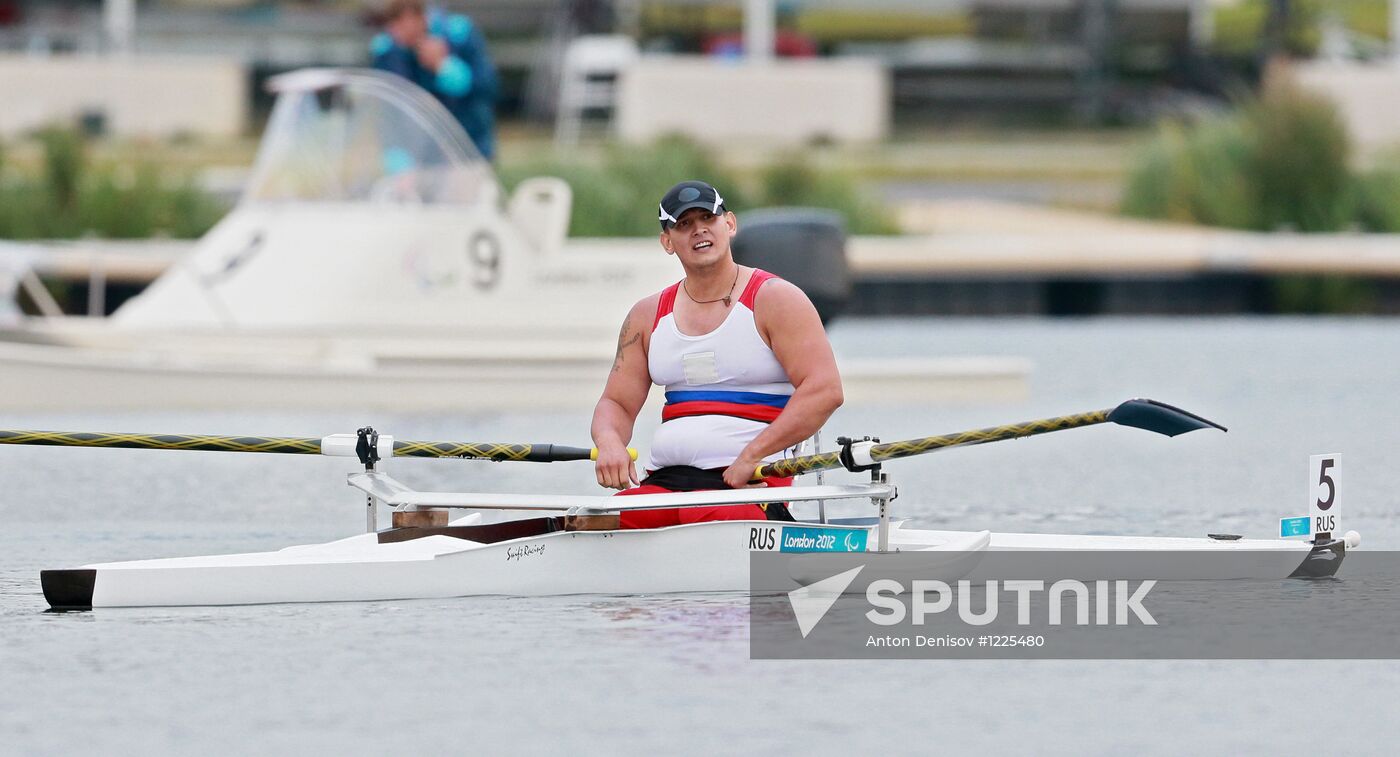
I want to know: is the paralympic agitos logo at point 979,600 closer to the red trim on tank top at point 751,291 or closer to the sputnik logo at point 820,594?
the sputnik logo at point 820,594

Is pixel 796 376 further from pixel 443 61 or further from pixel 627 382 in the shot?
pixel 443 61

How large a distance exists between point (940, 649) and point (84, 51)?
33537mm

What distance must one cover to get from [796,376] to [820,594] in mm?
751

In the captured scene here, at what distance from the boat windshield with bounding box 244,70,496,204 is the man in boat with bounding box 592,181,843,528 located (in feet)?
21.6

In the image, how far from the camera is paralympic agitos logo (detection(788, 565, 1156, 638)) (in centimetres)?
872

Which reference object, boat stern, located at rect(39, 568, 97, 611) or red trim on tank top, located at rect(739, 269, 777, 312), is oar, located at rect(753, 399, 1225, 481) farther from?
boat stern, located at rect(39, 568, 97, 611)

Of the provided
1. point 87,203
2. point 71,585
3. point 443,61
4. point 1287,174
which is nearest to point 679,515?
point 71,585

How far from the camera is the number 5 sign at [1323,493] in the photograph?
9.19 m

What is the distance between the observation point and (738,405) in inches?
356

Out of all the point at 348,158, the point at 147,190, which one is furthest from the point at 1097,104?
the point at 348,158

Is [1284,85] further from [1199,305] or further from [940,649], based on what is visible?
[940,649]

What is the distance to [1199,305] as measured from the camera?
22938mm

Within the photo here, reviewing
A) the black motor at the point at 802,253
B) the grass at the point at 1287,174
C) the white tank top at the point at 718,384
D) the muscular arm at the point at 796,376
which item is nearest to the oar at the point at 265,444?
the white tank top at the point at 718,384

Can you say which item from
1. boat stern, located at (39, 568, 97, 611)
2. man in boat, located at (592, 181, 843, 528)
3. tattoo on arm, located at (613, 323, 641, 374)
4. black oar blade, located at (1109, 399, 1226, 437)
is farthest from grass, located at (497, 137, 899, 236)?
boat stern, located at (39, 568, 97, 611)
